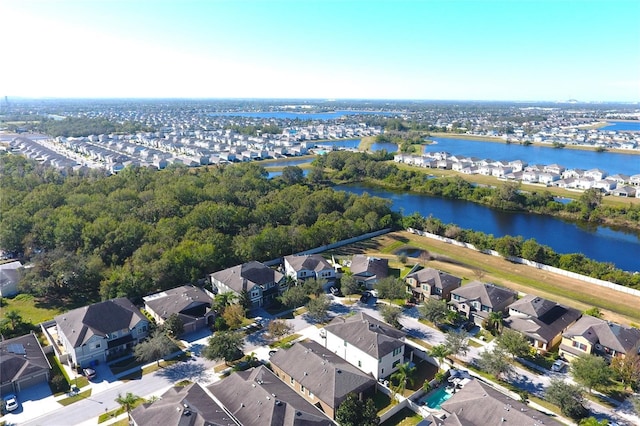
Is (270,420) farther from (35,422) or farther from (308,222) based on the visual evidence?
(308,222)

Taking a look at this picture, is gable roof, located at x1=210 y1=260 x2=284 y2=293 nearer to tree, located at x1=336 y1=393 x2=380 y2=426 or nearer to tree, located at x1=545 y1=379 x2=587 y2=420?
tree, located at x1=336 y1=393 x2=380 y2=426

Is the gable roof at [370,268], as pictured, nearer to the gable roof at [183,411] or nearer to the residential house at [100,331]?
the residential house at [100,331]

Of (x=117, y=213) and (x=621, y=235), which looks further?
(x=621, y=235)

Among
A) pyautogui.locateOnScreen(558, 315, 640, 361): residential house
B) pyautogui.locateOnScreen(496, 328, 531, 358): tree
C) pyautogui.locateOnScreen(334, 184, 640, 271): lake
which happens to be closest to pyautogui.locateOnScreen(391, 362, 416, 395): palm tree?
pyautogui.locateOnScreen(496, 328, 531, 358): tree

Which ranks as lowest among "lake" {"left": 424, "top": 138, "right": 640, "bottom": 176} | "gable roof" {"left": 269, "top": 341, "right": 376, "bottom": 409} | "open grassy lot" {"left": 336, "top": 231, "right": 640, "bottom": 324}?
"open grassy lot" {"left": 336, "top": 231, "right": 640, "bottom": 324}

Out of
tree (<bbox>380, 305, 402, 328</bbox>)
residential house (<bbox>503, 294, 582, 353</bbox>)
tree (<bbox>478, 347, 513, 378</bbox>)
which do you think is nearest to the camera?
tree (<bbox>478, 347, 513, 378</bbox>)

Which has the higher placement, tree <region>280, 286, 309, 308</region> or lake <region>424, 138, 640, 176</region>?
lake <region>424, 138, 640, 176</region>

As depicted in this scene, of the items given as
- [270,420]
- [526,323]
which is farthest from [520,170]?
[270,420]
